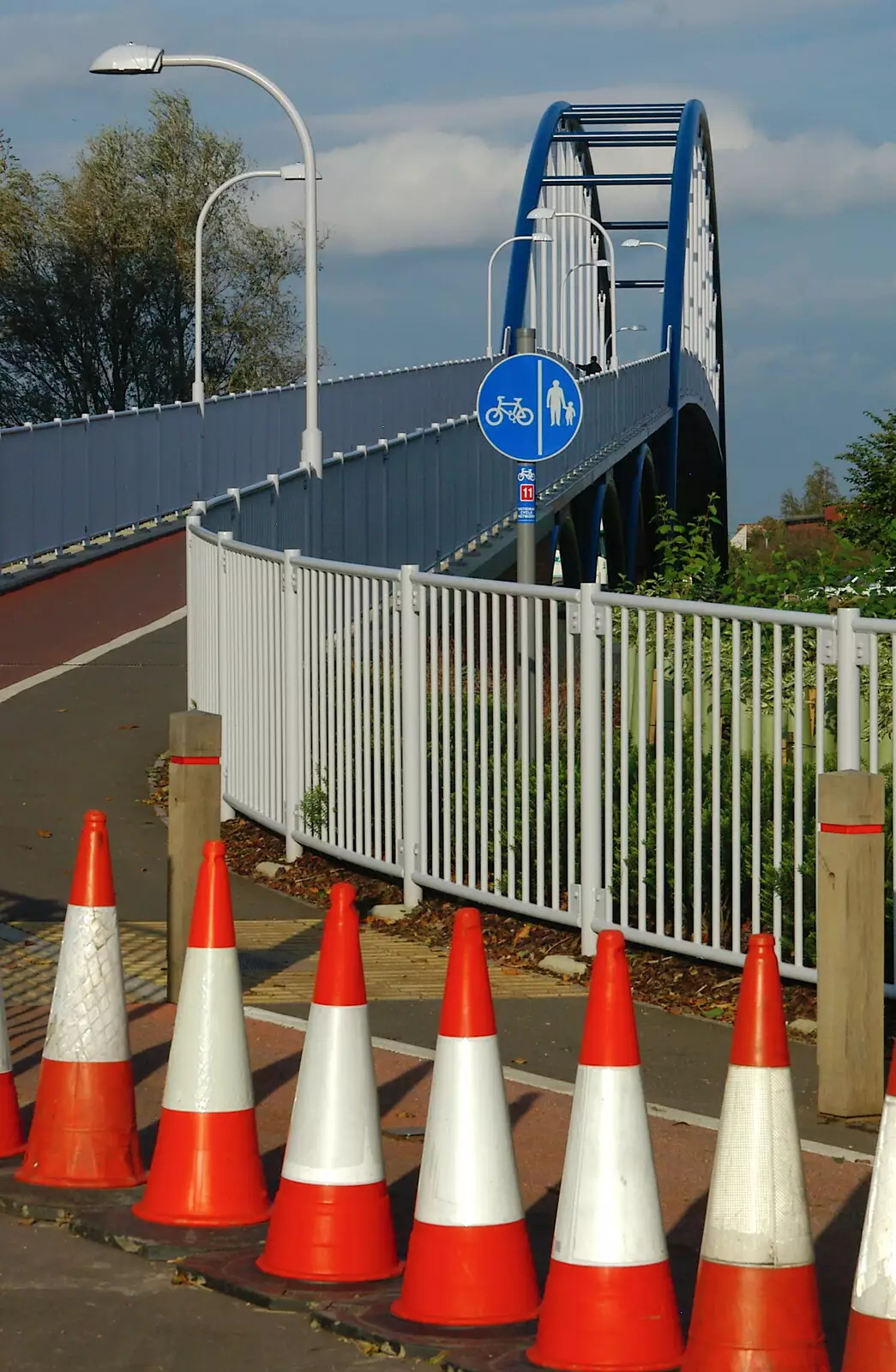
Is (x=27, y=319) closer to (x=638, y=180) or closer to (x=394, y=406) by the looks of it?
(x=638, y=180)

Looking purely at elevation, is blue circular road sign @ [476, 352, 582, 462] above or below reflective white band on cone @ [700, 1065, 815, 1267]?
above

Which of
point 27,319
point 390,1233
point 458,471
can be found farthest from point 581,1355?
point 27,319

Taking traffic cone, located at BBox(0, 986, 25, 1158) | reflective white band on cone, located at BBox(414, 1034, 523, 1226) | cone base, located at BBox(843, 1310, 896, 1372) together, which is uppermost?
reflective white band on cone, located at BBox(414, 1034, 523, 1226)

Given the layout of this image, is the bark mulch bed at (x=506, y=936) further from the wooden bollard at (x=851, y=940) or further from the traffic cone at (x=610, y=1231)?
the traffic cone at (x=610, y=1231)

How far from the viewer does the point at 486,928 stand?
30.0 ft

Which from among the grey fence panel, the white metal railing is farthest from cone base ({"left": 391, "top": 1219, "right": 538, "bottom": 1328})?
the grey fence panel

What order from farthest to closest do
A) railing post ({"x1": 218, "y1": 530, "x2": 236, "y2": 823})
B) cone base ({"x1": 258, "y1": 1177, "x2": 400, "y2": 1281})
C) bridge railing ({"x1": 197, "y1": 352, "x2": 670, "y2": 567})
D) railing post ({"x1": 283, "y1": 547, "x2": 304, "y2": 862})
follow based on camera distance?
bridge railing ({"x1": 197, "y1": 352, "x2": 670, "y2": 567}), railing post ({"x1": 218, "y1": 530, "x2": 236, "y2": 823}), railing post ({"x1": 283, "y1": 547, "x2": 304, "y2": 862}), cone base ({"x1": 258, "y1": 1177, "x2": 400, "y2": 1281})

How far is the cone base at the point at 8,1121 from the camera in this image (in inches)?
222

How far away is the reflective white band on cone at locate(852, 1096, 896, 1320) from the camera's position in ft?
12.6

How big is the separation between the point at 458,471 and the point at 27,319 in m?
49.3

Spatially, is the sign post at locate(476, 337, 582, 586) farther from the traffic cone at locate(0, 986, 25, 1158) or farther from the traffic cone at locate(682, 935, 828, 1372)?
the traffic cone at locate(682, 935, 828, 1372)

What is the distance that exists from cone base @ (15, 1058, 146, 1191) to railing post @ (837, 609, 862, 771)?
2.84 m

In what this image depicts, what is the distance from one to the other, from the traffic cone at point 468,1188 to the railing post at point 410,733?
190 inches

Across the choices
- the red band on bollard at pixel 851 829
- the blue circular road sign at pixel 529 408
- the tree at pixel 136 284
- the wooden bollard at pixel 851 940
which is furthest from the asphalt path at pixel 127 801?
the tree at pixel 136 284
